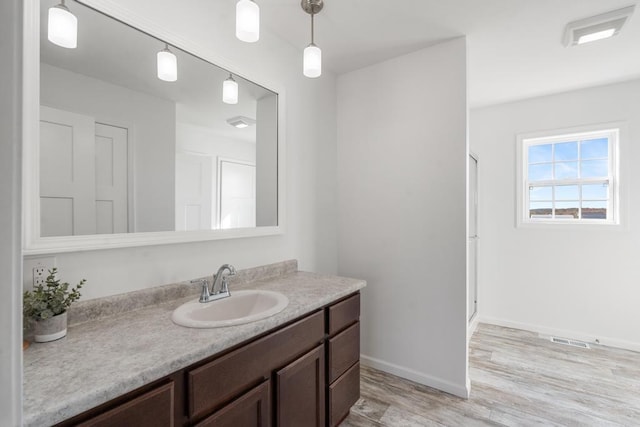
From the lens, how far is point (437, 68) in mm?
2154

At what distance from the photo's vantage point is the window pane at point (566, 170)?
122 inches

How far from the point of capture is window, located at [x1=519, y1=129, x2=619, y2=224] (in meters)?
2.94

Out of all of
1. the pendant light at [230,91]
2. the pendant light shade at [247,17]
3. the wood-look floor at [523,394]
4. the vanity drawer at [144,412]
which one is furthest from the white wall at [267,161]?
the wood-look floor at [523,394]

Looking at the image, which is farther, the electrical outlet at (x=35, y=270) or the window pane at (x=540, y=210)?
the window pane at (x=540, y=210)

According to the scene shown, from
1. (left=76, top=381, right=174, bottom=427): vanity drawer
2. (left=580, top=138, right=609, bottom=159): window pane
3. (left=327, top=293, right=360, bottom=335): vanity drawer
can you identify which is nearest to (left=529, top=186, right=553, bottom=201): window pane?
(left=580, top=138, right=609, bottom=159): window pane

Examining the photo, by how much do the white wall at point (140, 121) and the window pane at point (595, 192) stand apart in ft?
12.5

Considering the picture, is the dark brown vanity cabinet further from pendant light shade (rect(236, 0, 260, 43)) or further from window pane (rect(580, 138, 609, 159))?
window pane (rect(580, 138, 609, 159))

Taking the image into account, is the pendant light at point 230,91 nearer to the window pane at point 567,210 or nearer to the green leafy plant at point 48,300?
the green leafy plant at point 48,300

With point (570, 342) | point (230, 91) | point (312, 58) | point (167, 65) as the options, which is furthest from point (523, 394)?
point (167, 65)

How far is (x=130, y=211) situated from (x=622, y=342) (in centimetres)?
415

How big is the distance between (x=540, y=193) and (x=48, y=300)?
4071 mm

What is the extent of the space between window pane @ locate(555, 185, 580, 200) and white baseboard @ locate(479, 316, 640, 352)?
1.38 meters

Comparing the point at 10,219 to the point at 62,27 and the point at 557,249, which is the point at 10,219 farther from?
the point at 557,249

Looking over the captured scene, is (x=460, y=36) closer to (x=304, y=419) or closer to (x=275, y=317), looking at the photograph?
(x=275, y=317)
